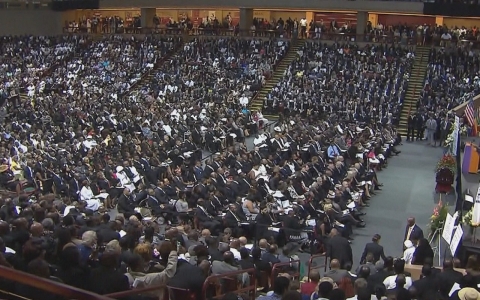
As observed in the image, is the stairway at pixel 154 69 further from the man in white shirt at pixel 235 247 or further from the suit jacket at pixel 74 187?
the man in white shirt at pixel 235 247

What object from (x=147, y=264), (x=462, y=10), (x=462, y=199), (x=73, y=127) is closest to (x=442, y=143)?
(x=462, y=199)

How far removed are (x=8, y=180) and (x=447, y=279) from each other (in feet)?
40.8

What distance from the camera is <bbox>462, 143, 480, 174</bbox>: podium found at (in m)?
18.5

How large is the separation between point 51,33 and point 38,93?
14.6 meters

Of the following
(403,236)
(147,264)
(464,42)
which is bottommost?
(403,236)

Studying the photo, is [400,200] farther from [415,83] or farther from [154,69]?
[154,69]

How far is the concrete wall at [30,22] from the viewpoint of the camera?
43625 mm

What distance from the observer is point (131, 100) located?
98.1ft

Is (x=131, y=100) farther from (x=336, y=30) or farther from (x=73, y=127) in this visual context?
(x=336, y=30)

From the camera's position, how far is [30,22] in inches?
1762

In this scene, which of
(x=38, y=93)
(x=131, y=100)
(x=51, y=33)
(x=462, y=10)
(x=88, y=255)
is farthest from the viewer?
(x=51, y=33)

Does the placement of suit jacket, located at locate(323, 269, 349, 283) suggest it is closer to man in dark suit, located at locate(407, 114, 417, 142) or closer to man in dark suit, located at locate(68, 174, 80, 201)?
man in dark suit, located at locate(68, 174, 80, 201)

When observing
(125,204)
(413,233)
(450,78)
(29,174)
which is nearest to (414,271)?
(413,233)

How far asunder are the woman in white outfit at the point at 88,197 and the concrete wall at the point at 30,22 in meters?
31.7
